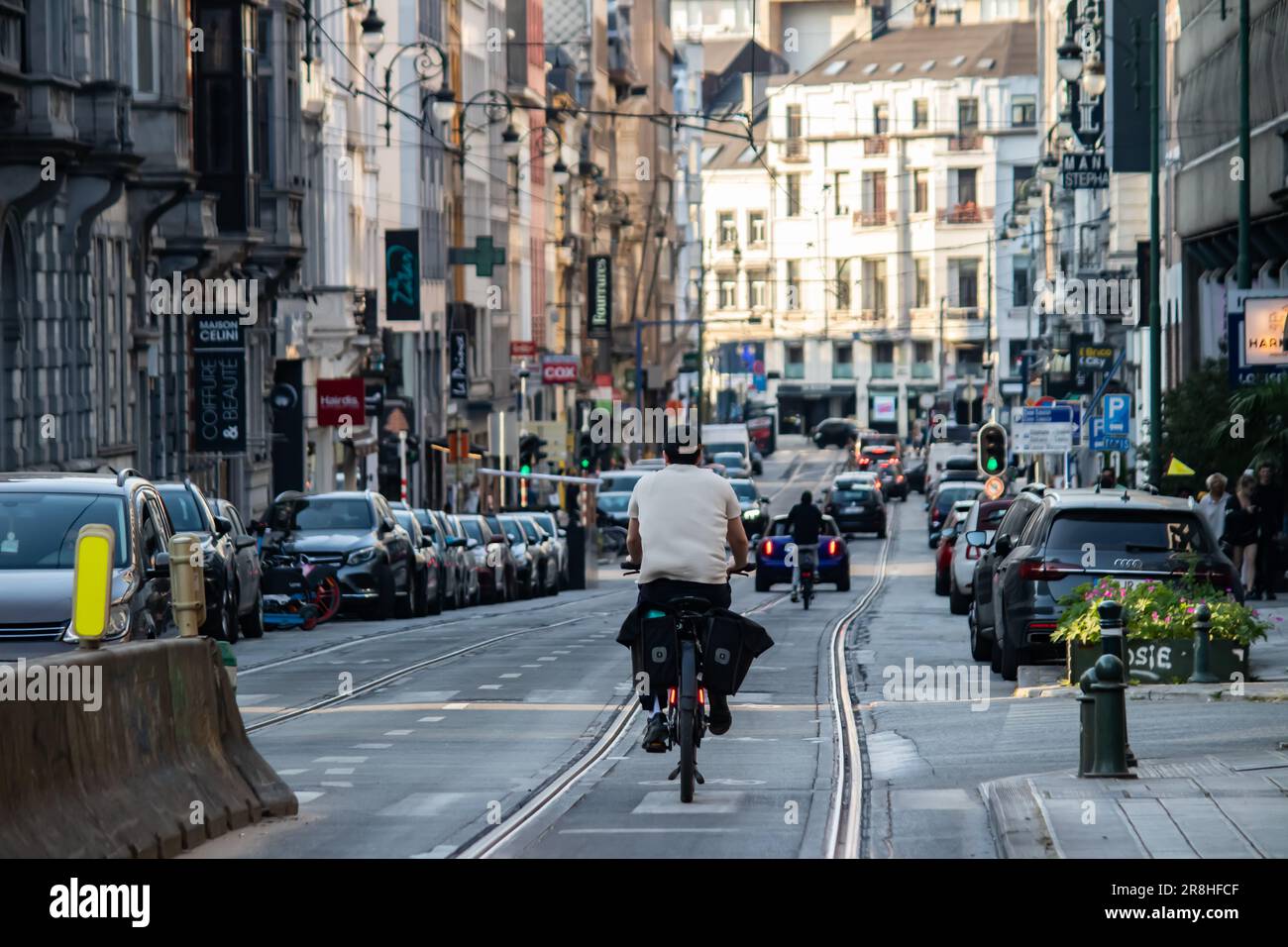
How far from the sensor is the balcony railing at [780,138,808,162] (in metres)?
155

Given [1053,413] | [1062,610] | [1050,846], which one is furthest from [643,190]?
[1050,846]

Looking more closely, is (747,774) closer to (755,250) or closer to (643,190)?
(643,190)

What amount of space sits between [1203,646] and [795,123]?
448 feet

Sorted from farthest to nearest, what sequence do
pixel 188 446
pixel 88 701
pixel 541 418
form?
pixel 541 418, pixel 188 446, pixel 88 701

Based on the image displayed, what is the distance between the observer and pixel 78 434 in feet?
129

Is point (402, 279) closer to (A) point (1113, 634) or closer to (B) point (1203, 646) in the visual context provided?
(B) point (1203, 646)

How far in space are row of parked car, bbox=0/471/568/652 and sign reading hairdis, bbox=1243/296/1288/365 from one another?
10895mm

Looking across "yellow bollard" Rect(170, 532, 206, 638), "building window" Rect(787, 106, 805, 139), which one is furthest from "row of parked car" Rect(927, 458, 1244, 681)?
"building window" Rect(787, 106, 805, 139)

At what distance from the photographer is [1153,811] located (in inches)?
480

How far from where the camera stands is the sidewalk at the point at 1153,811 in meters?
10.9

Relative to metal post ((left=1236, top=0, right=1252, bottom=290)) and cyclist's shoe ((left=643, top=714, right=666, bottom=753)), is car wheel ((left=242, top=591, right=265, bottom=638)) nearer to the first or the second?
metal post ((left=1236, top=0, right=1252, bottom=290))

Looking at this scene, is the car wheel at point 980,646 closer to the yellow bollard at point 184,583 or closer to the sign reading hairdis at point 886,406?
the yellow bollard at point 184,583
